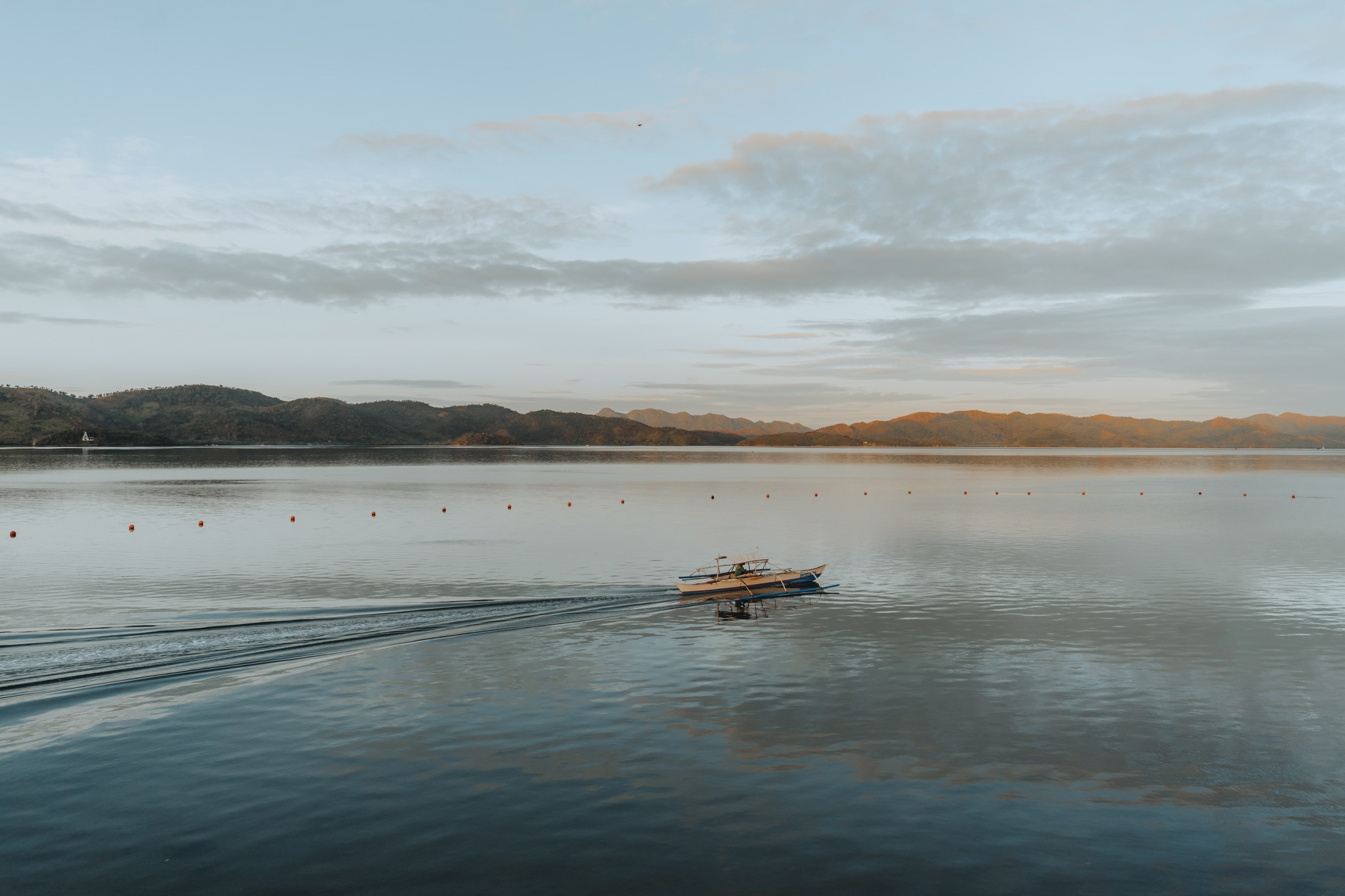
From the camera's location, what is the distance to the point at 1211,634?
3888 cm

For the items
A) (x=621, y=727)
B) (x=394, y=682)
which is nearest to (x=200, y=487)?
(x=394, y=682)

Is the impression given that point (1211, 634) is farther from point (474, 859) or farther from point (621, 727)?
point (474, 859)

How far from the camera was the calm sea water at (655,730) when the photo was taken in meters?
17.3

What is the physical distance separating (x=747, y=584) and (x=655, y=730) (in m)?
24.1

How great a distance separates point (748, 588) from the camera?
48.6m

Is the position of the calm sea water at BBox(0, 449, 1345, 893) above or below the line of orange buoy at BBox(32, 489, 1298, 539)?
below

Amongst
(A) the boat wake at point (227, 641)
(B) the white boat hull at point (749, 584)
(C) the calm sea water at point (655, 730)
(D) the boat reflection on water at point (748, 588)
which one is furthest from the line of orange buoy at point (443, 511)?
(B) the white boat hull at point (749, 584)

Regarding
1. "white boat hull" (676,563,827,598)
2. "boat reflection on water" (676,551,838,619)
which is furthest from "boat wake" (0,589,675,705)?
"boat reflection on water" (676,551,838,619)

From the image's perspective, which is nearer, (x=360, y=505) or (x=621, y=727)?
(x=621, y=727)

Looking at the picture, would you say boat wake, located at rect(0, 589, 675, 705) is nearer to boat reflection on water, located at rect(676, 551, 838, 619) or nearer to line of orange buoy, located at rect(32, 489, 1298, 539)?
boat reflection on water, located at rect(676, 551, 838, 619)

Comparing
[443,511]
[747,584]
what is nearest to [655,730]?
[747,584]

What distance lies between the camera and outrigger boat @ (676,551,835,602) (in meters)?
47.9

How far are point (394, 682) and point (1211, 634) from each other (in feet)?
122

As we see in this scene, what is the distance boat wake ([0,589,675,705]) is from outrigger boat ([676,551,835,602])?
3391mm
